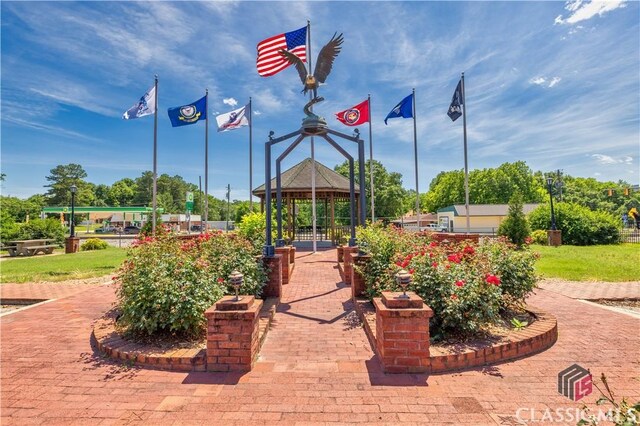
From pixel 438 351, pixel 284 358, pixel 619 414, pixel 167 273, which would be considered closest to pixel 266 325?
pixel 284 358

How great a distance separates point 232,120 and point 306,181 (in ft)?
15.0

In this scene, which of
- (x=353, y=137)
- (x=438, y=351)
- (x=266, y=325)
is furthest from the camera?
(x=353, y=137)

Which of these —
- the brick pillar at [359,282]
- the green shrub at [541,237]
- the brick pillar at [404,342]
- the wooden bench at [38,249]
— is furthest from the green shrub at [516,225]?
the wooden bench at [38,249]

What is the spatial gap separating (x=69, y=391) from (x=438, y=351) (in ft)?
12.2

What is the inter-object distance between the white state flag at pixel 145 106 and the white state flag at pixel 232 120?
95.2 inches

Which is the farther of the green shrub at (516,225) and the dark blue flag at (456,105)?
the green shrub at (516,225)

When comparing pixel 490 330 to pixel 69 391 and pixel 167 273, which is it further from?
pixel 69 391

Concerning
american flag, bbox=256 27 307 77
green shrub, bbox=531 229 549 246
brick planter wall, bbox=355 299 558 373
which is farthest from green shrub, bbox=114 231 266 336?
green shrub, bbox=531 229 549 246

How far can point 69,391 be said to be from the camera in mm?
3000

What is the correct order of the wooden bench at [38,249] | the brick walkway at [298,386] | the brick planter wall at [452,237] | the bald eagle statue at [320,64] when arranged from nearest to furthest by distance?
the brick walkway at [298,386] → the bald eagle statue at [320,64] → the brick planter wall at [452,237] → the wooden bench at [38,249]

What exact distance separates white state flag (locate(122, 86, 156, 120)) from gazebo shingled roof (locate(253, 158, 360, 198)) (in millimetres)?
5909

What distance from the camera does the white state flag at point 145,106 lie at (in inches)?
454

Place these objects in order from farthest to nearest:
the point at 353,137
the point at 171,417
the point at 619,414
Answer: the point at 353,137, the point at 171,417, the point at 619,414

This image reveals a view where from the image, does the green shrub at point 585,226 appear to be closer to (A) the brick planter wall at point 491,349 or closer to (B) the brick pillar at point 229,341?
(A) the brick planter wall at point 491,349
